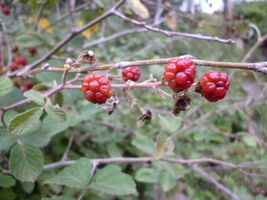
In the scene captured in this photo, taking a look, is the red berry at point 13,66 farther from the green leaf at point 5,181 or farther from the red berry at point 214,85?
the red berry at point 214,85

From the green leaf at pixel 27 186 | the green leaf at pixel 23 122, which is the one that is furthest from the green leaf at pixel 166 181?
the green leaf at pixel 23 122

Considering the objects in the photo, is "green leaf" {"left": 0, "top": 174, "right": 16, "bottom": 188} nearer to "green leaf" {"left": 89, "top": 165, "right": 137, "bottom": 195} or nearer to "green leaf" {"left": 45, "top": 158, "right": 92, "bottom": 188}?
"green leaf" {"left": 45, "top": 158, "right": 92, "bottom": 188}

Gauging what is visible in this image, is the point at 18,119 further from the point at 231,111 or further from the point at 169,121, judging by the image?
the point at 231,111

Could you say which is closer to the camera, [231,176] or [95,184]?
[95,184]

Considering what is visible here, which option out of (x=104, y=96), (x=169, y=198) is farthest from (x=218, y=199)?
(x=104, y=96)

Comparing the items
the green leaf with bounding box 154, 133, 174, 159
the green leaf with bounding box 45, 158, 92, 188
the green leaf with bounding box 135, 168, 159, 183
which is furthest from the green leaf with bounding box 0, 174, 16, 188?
the green leaf with bounding box 135, 168, 159, 183

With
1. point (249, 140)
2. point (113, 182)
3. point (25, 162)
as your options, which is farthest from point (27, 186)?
point (249, 140)

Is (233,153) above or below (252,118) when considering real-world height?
below
